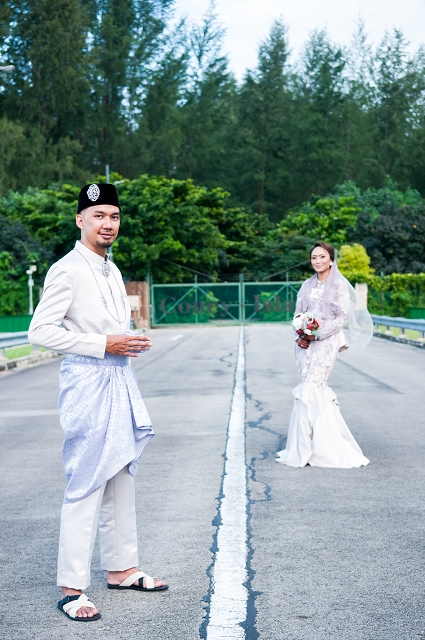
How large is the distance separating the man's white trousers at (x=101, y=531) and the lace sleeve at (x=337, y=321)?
13.4 ft

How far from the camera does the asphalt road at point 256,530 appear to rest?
4.27 metres

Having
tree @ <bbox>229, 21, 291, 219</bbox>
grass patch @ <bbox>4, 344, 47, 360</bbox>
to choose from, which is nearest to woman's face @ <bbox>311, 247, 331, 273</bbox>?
grass patch @ <bbox>4, 344, 47, 360</bbox>

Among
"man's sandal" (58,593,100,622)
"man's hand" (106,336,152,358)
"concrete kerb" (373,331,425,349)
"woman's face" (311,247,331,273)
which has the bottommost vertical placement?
"concrete kerb" (373,331,425,349)

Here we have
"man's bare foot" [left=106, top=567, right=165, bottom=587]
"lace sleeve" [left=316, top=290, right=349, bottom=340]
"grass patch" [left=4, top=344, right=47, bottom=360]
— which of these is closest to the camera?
"man's bare foot" [left=106, top=567, right=165, bottom=587]

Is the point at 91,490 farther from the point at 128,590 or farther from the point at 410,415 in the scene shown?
the point at 410,415

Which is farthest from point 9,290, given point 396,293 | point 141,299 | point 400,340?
point 400,340

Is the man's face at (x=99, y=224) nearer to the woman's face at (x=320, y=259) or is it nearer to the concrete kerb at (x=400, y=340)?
the woman's face at (x=320, y=259)

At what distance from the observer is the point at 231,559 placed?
5258mm

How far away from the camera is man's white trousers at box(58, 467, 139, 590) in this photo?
174 inches

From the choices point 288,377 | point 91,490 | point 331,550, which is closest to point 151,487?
point 331,550

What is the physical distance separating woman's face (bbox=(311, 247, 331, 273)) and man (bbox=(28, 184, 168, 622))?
389 centimetres

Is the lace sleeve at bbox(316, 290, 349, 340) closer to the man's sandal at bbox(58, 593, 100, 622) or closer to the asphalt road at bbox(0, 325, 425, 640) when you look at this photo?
the asphalt road at bbox(0, 325, 425, 640)

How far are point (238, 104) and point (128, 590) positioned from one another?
76.7 m

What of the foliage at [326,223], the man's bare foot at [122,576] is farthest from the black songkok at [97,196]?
the foliage at [326,223]
